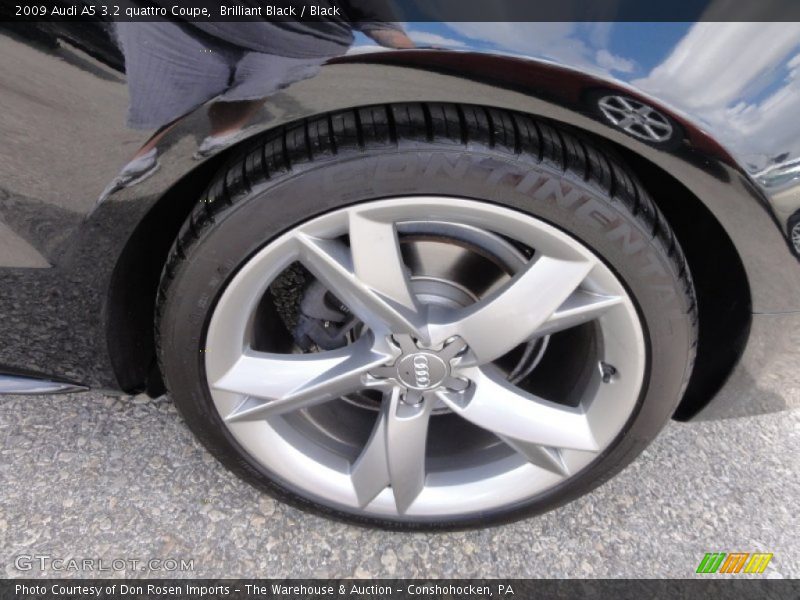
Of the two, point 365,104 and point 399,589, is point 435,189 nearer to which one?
point 365,104

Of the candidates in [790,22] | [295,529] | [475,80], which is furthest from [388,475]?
[790,22]

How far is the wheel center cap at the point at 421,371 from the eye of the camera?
4.90 ft

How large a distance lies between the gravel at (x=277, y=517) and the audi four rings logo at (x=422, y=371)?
0.53 metres

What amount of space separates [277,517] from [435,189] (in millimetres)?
1027

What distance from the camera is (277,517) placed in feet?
6.07

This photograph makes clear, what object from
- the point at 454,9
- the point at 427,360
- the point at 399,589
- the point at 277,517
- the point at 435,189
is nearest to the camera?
the point at 454,9

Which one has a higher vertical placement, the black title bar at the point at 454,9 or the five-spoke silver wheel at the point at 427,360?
the black title bar at the point at 454,9

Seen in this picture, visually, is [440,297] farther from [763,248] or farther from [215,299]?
[763,248]

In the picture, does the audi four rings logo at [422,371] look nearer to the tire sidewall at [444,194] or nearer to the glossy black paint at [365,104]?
the tire sidewall at [444,194]

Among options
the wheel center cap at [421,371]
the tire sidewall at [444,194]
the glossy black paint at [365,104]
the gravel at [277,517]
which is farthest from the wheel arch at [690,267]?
the wheel center cap at [421,371]

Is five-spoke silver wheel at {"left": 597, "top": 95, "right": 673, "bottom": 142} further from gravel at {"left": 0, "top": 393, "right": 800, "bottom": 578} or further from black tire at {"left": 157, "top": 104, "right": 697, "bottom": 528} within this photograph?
gravel at {"left": 0, "top": 393, "right": 800, "bottom": 578}

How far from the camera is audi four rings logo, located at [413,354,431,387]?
149 centimetres

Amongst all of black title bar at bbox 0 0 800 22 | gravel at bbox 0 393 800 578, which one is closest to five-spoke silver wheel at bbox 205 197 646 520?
gravel at bbox 0 393 800 578

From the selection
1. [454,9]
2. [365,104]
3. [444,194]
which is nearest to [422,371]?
[444,194]
